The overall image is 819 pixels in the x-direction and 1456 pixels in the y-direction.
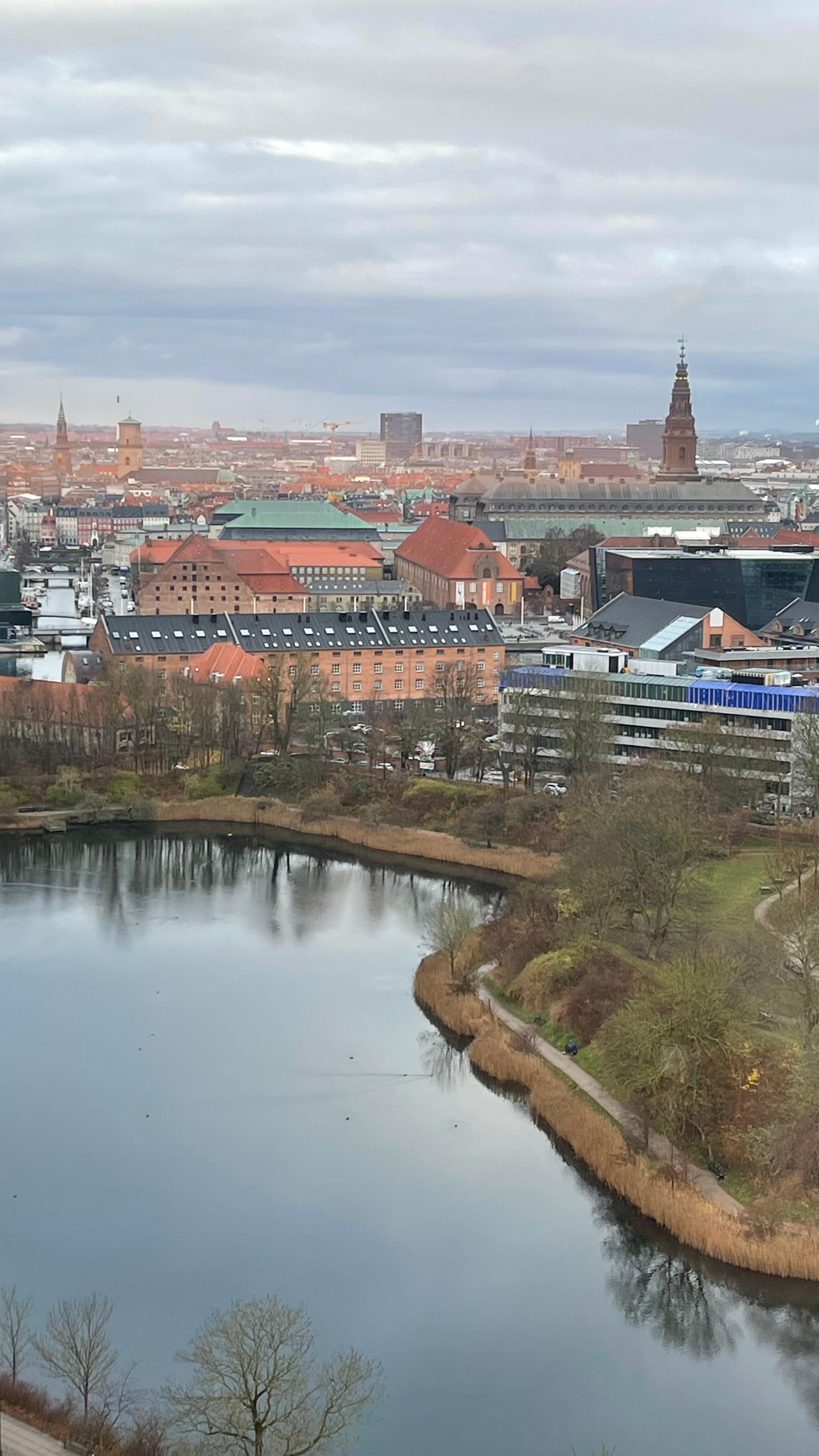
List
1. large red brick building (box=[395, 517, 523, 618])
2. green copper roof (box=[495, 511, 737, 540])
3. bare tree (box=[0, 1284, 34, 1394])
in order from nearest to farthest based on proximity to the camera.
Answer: bare tree (box=[0, 1284, 34, 1394]) → large red brick building (box=[395, 517, 523, 618]) → green copper roof (box=[495, 511, 737, 540])

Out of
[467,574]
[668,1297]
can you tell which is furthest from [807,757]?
[467,574]

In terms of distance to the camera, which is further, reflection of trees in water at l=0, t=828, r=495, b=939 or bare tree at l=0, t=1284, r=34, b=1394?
reflection of trees in water at l=0, t=828, r=495, b=939

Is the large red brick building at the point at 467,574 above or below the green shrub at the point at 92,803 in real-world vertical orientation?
above

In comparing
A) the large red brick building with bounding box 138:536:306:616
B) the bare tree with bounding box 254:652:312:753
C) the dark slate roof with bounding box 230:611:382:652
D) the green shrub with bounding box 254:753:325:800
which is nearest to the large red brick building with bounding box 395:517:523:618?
the large red brick building with bounding box 138:536:306:616

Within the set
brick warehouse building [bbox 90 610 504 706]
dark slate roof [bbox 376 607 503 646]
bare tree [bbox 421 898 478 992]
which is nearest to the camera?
bare tree [bbox 421 898 478 992]

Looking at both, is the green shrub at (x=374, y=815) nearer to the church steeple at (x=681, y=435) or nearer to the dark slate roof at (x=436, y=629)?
the dark slate roof at (x=436, y=629)

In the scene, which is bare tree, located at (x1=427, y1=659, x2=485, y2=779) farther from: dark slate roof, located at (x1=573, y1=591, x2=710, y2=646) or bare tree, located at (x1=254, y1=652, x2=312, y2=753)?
dark slate roof, located at (x1=573, y1=591, x2=710, y2=646)

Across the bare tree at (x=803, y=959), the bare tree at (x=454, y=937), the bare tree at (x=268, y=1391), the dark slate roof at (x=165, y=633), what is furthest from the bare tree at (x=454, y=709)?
the bare tree at (x=268, y=1391)

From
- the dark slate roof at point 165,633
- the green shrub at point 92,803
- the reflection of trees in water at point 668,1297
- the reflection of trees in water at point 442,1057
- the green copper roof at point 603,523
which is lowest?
the reflection of trees in water at point 668,1297
